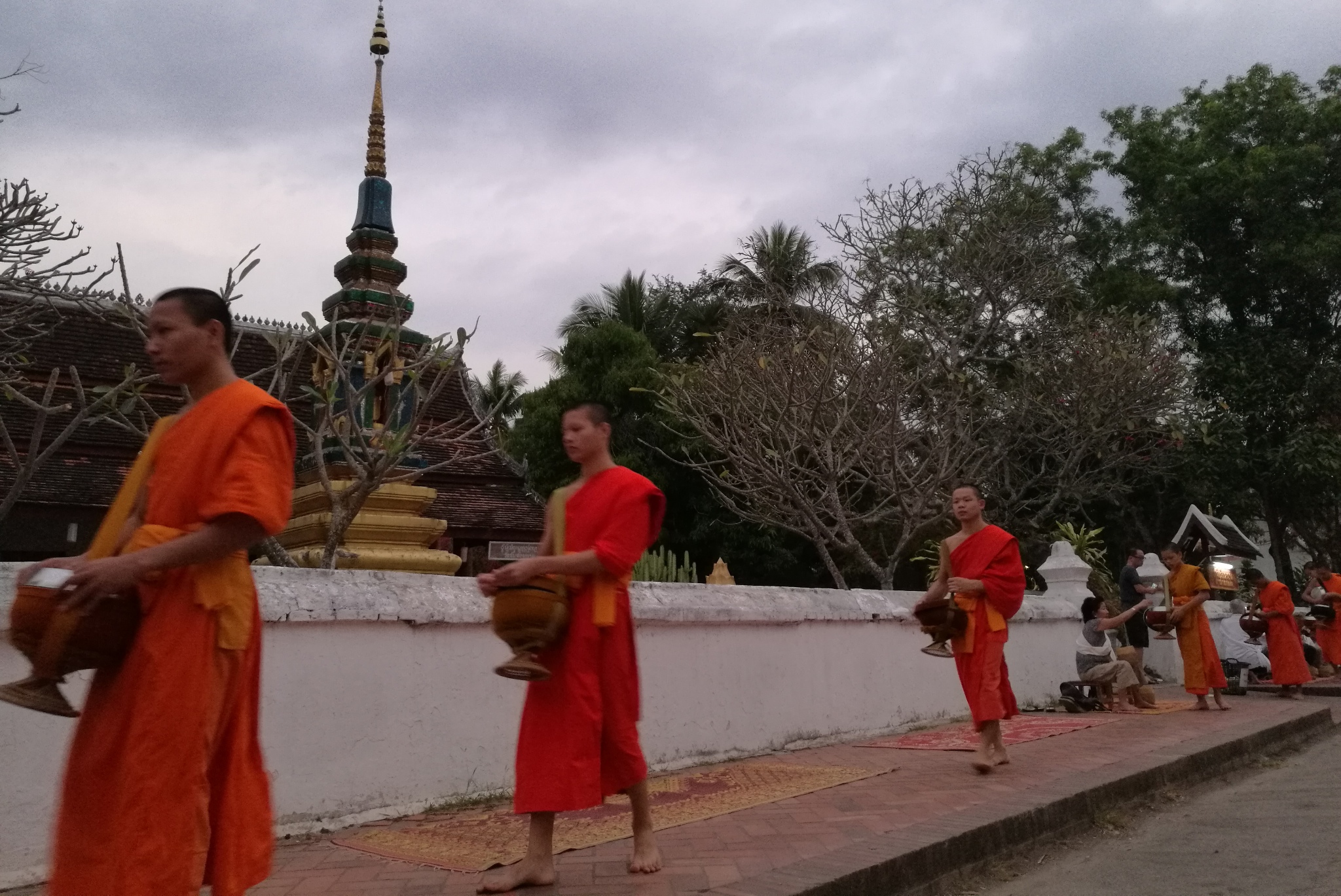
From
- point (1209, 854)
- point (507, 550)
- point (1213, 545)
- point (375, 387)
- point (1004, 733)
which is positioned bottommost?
point (1209, 854)

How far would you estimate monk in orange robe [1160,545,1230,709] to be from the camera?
946 centimetres

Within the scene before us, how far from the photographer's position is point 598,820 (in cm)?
470

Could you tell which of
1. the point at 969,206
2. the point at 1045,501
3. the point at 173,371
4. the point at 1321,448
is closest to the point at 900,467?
the point at 969,206

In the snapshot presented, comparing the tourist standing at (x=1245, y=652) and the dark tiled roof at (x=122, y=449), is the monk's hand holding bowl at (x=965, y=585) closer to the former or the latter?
the tourist standing at (x=1245, y=652)

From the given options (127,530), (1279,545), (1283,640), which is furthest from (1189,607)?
(1279,545)

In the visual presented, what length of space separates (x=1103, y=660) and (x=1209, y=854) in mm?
5377

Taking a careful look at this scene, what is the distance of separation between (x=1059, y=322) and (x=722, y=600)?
511 inches

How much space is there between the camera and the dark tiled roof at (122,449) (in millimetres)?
15906

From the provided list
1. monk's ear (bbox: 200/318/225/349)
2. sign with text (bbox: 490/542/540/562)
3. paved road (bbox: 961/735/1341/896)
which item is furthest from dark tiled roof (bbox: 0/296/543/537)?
monk's ear (bbox: 200/318/225/349)

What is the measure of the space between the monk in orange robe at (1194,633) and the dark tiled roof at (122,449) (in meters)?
8.75

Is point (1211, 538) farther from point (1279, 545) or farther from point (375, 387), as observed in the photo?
point (375, 387)

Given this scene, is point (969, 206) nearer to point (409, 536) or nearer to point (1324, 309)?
point (1324, 309)

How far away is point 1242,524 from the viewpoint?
21.1 meters

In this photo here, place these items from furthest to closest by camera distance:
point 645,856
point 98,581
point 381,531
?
point 381,531 < point 645,856 < point 98,581
